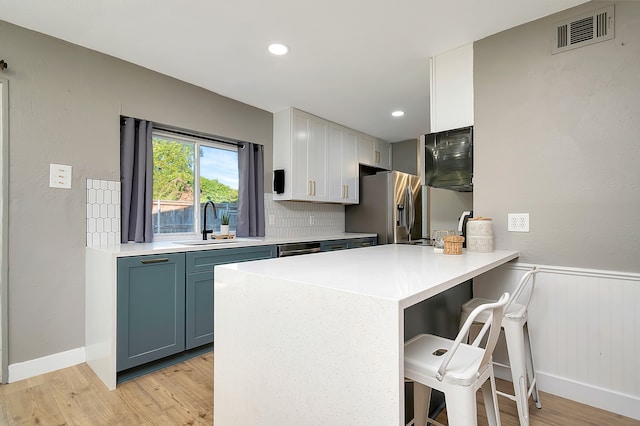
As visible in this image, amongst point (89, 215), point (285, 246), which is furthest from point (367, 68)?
point (89, 215)

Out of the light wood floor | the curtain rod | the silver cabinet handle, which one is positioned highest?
the curtain rod

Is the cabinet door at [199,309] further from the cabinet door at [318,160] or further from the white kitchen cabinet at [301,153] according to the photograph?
the cabinet door at [318,160]

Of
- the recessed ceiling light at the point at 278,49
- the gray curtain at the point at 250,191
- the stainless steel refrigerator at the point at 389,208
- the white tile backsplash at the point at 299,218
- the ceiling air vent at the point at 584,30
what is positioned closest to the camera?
the ceiling air vent at the point at 584,30

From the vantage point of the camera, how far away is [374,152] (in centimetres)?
499

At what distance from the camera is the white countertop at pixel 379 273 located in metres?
1.01

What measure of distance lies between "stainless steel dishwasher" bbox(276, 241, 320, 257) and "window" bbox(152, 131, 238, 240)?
0.77 metres

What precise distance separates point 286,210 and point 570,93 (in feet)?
9.74

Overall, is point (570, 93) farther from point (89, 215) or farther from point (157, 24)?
point (89, 215)

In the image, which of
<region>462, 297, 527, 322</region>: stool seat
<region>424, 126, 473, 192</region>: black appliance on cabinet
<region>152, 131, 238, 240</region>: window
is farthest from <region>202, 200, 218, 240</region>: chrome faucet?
<region>462, 297, 527, 322</region>: stool seat

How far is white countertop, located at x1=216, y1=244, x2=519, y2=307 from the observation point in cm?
101

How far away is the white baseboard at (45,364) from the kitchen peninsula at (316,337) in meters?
1.58

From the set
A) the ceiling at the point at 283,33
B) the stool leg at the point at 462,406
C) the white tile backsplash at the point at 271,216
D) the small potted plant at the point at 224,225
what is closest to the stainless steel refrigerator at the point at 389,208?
the white tile backsplash at the point at 271,216

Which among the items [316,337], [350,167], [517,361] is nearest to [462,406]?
[316,337]

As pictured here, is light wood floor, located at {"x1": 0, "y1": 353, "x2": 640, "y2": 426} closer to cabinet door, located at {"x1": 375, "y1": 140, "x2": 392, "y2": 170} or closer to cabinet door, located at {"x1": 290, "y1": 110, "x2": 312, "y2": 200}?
cabinet door, located at {"x1": 290, "y1": 110, "x2": 312, "y2": 200}
